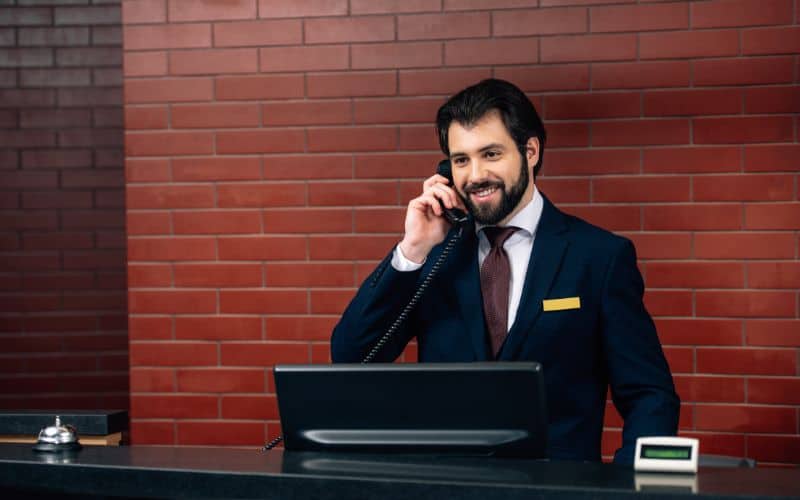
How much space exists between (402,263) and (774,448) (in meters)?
1.61

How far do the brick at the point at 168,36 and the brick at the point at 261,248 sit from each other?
27.4 inches

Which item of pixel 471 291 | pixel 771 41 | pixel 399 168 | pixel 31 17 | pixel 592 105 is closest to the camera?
pixel 471 291

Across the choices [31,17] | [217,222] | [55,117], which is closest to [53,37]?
[31,17]

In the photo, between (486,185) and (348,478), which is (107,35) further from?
(348,478)

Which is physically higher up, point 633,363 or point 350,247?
point 350,247

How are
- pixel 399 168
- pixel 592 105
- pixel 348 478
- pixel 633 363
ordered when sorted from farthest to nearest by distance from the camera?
pixel 399 168 < pixel 592 105 < pixel 633 363 < pixel 348 478

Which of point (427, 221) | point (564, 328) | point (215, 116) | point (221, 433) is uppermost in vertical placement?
point (215, 116)

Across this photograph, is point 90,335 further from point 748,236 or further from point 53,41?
point 748,236

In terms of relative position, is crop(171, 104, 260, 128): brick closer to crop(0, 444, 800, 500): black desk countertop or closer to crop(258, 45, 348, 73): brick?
→ crop(258, 45, 348, 73): brick

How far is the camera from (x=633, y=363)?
2127 mm

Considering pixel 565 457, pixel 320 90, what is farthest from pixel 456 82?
pixel 565 457

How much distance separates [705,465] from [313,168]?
6.70 ft

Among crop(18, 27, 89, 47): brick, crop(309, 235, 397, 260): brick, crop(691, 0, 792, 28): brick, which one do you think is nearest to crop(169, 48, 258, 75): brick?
crop(309, 235, 397, 260): brick

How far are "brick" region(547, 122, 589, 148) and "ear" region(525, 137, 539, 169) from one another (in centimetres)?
76
